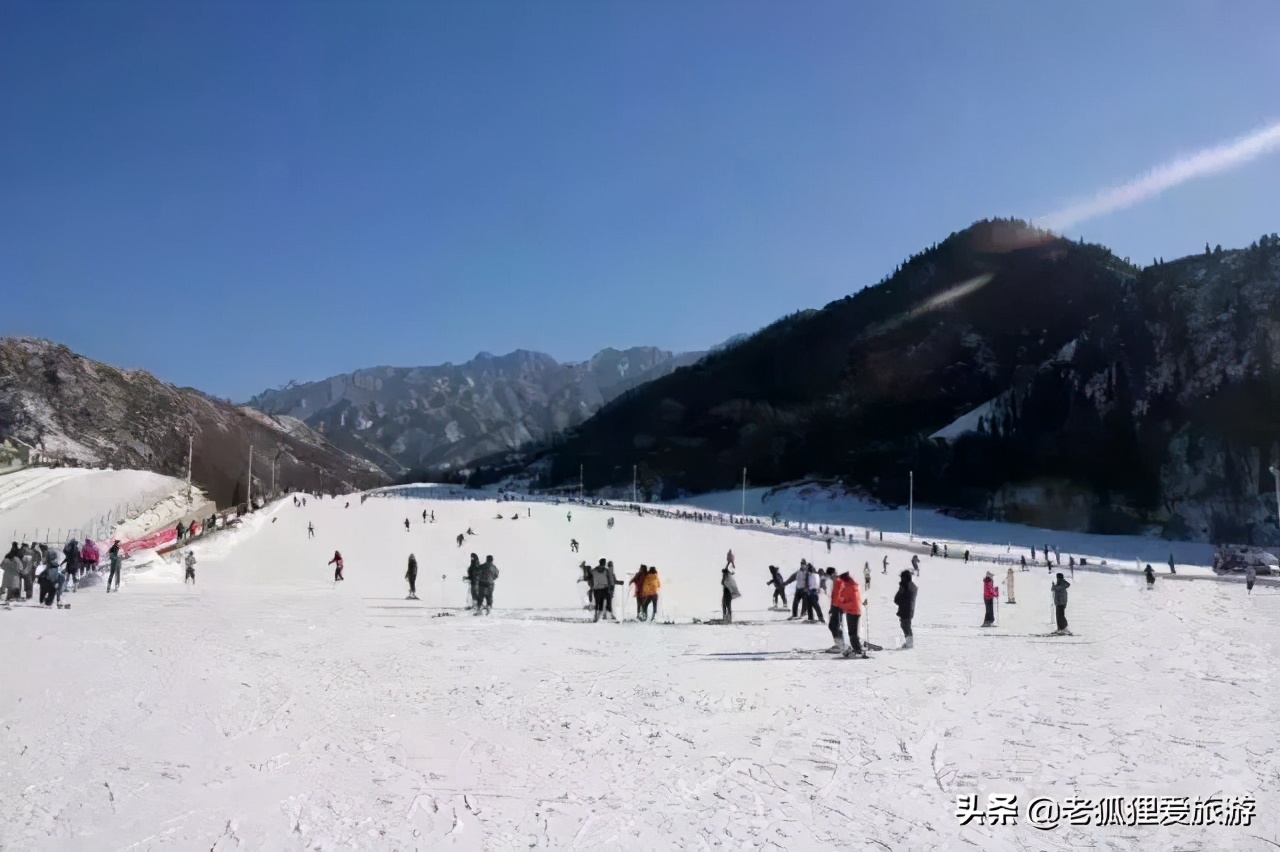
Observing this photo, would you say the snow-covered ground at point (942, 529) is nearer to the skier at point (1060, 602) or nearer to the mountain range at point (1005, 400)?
the mountain range at point (1005, 400)

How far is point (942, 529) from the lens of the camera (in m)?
74.3

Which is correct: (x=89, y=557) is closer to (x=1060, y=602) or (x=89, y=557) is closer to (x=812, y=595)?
(x=812, y=595)

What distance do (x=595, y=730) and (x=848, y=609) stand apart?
197 inches

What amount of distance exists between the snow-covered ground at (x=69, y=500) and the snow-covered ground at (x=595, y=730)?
114ft

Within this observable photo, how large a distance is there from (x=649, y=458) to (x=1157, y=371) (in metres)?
82.3

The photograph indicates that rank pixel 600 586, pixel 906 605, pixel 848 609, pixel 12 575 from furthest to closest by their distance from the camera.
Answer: pixel 12 575 → pixel 600 586 → pixel 906 605 → pixel 848 609

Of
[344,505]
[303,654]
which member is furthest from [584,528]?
[303,654]

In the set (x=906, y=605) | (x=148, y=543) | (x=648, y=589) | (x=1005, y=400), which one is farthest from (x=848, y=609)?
(x=1005, y=400)

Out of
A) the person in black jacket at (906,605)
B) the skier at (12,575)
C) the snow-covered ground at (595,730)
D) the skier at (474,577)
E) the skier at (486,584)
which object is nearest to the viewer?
the snow-covered ground at (595,730)

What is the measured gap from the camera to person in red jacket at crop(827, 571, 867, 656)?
11.5 metres

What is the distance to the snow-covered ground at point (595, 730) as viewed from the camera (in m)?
5.36

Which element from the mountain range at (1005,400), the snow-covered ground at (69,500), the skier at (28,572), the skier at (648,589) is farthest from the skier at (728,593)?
the mountain range at (1005,400)

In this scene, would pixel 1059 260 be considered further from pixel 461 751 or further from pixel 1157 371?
pixel 461 751

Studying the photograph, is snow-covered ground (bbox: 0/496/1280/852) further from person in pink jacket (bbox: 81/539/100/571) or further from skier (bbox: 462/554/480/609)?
person in pink jacket (bbox: 81/539/100/571)
